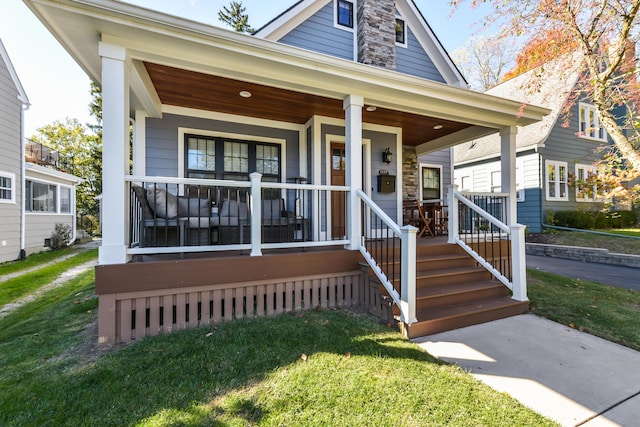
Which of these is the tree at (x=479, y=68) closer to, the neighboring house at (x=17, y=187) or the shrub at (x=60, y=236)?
the neighboring house at (x=17, y=187)

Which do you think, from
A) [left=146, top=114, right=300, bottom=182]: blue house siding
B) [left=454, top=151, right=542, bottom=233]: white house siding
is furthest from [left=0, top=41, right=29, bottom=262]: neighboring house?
[left=454, top=151, right=542, bottom=233]: white house siding

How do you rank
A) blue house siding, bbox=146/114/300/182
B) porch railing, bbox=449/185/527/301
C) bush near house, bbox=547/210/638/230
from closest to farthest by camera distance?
porch railing, bbox=449/185/527/301
blue house siding, bbox=146/114/300/182
bush near house, bbox=547/210/638/230

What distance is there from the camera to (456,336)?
10.1 feet

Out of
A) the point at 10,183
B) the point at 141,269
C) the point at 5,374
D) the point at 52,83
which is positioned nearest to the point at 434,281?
the point at 141,269

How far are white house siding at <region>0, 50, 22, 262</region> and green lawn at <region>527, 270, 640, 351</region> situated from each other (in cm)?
1209

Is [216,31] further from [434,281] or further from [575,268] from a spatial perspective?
[575,268]

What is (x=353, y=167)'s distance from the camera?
403 centimetres

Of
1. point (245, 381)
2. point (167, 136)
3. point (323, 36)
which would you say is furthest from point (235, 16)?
point (245, 381)

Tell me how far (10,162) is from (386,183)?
→ 34.1 feet

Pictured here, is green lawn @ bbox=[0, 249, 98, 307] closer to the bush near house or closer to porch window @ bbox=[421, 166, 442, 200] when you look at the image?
porch window @ bbox=[421, 166, 442, 200]

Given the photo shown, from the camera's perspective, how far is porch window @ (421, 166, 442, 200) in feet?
26.3

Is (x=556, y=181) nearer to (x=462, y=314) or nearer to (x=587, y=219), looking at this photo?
(x=587, y=219)

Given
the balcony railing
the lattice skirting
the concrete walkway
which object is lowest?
the concrete walkway

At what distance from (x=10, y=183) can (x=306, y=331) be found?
33.4 ft
